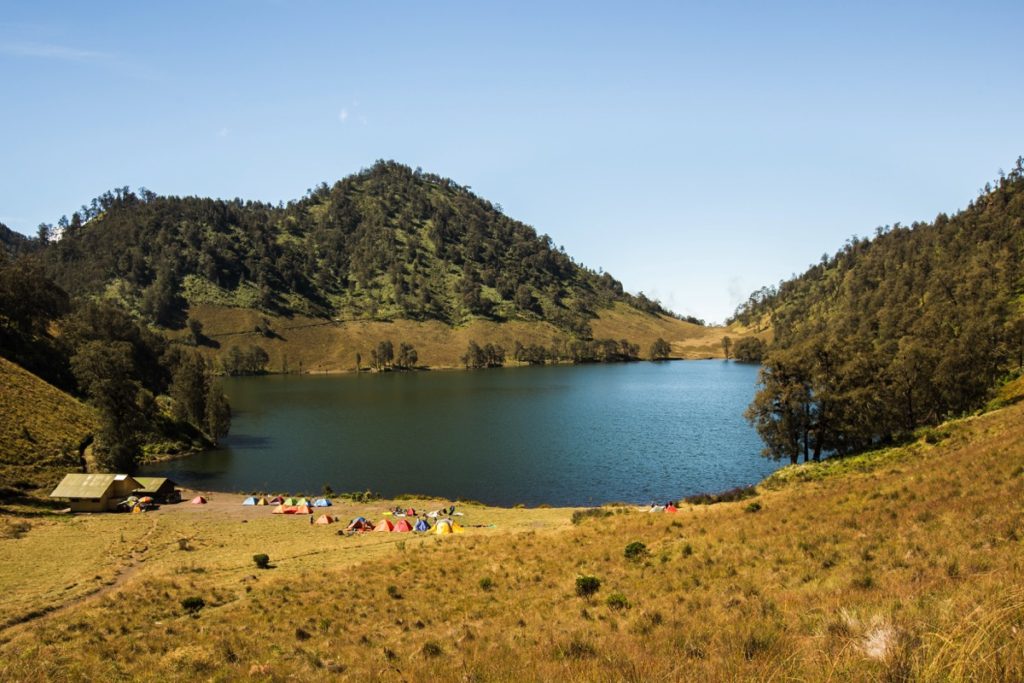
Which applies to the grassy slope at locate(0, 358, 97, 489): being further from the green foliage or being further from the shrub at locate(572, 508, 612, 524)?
the green foliage

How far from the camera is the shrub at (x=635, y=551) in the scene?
26.0 m

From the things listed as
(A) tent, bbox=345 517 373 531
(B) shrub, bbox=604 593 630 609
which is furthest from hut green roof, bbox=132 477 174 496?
(B) shrub, bbox=604 593 630 609

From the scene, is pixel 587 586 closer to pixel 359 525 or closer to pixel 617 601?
pixel 617 601

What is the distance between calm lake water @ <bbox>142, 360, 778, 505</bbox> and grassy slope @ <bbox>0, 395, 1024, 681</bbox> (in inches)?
1159

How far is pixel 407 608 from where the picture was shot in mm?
22938

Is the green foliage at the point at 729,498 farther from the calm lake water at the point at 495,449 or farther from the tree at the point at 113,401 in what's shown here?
the tree at the point at 113,401

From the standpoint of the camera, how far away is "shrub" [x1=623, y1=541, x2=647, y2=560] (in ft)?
85.5

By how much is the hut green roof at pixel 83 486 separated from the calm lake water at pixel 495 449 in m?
16.8

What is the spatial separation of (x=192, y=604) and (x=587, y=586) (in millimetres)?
18754

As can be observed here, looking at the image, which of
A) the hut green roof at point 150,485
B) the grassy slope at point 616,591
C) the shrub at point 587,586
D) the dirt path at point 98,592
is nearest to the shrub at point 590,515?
the grassy slope at point 616,591

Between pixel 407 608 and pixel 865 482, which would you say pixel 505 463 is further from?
pixel 407 608

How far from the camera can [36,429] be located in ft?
232

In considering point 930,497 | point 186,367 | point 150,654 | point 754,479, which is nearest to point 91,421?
point 186,367

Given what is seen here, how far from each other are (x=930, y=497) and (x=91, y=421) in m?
96.5
